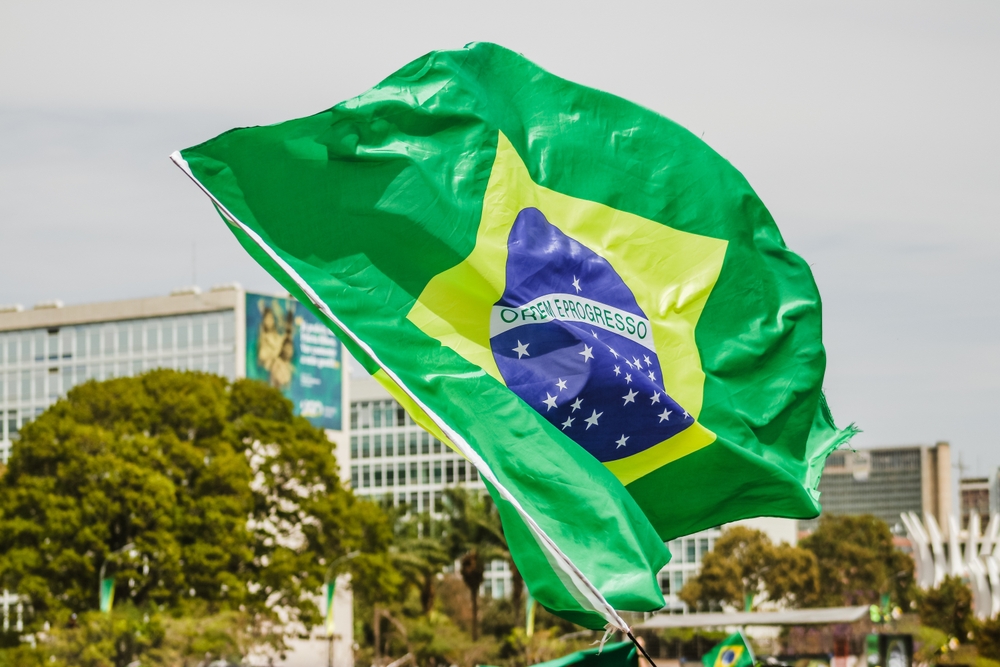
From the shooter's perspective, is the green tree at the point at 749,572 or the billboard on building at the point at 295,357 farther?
the green tree at the point at 749,572

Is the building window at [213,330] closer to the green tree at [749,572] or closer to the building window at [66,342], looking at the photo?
the building window at [66,342]

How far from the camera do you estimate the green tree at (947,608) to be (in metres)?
98.8

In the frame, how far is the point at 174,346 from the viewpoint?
98.0 metres

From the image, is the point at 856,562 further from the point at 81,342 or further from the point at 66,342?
the point at 66,342

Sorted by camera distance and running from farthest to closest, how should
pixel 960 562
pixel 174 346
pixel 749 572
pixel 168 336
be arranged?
pixel 960 562
pixel 168 336
pixel 174 346
pixel 749 572

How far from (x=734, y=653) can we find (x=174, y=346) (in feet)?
269

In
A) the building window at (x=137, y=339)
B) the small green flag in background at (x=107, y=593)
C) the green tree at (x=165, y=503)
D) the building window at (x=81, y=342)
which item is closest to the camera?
the green tree at (x=165, y=503)

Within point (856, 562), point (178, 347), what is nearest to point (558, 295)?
point (178, 347)

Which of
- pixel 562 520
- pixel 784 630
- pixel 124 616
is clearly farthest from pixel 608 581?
pixel 784 630

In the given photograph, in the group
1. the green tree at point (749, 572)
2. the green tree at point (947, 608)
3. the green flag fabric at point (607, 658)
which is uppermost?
the green flag fabric at point (607, 658)

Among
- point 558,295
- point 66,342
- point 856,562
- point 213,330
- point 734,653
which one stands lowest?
point 856,562

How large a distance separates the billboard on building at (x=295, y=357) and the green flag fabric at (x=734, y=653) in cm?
7329

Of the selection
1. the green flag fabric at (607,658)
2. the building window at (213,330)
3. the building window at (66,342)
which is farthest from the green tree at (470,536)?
the green flag fabric at (607,658)

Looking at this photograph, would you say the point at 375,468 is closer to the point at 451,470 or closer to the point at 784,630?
the point at 451,470
